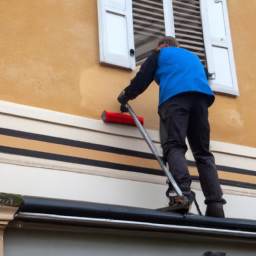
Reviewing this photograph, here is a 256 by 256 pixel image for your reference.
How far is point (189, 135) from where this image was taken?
4230 mm

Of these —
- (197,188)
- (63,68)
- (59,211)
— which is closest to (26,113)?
(63,68)

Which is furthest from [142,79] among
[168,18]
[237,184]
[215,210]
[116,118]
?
[237,184]

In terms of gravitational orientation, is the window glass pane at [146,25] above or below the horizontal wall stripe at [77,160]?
above

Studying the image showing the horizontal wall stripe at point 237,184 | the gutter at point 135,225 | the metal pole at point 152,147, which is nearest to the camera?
the gutter at point 135,225

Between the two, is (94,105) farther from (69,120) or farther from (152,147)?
(152,147)

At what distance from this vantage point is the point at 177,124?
13.1 ft

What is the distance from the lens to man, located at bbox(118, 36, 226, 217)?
398 centimetres

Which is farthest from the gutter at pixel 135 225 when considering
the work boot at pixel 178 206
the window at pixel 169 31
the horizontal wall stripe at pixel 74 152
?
the window at pixel 169 31

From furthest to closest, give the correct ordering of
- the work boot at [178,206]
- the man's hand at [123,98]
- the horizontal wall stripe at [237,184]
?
1. the horizontal wall stripe at [237,184]
2. the man's hand at [123,98]
3. the work boot at [178,206]

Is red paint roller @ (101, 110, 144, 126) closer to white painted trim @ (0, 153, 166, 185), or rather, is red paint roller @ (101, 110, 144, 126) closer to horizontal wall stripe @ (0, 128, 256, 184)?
horizontal wall stripe @ (0, 128, 256, 184)

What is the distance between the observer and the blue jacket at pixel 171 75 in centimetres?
408

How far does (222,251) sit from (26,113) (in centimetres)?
186

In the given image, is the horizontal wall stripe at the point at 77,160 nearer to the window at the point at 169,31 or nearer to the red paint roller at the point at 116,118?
the red paint roller at the point at 116,118

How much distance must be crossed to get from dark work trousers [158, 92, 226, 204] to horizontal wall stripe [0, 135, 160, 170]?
0.39 meters
